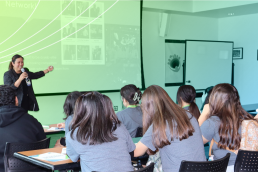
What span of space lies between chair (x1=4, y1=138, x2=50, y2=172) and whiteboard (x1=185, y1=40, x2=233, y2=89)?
5.21 metres

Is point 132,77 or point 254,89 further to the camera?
point 254,89

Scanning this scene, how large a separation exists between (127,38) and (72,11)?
4.26ft

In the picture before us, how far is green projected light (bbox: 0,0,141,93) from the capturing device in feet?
15.8

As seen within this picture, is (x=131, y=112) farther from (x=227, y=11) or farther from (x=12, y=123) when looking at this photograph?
(x=227, y=11)

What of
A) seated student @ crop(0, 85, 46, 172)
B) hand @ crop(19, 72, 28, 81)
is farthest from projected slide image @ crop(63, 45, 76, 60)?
seated student @ crop(0, 85, 46, 172)

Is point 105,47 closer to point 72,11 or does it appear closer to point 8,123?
point 72,11

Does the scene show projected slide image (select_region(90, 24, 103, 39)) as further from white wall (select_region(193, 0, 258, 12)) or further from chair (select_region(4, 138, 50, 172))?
chair (select_region(4, 138, 50, 172))

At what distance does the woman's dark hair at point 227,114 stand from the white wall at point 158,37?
4.50 meters

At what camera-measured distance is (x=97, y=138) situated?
171 cm

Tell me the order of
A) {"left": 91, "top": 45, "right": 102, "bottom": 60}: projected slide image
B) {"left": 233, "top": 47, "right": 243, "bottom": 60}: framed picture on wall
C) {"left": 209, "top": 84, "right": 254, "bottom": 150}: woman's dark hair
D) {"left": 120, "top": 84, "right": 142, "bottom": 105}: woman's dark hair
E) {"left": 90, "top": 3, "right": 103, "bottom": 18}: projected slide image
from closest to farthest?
{"left": 209, "top": 84, "right": 254, "bottom": 150}: woman's dark hair < {"left": 120, "top": 84, "right": 142, "bottom": 105}: woman's dark hair < {"left": 90, "top": 3, "right": 103, "bottom": 18}: projected slide image < {"left": 91, "top": 45, "right": 102, "bottom": 60}: projected slide image < {"left": 233, "top": 47, "right": 243, "bottom": 60}: framed picture on wall

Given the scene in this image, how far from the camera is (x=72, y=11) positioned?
5.33 m

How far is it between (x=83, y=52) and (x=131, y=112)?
2.77 metres

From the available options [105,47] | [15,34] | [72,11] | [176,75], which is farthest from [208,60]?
[15,34]

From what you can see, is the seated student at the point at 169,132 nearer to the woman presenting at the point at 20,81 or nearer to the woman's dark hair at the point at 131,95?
the woman's dark hair at the point at 131,95
